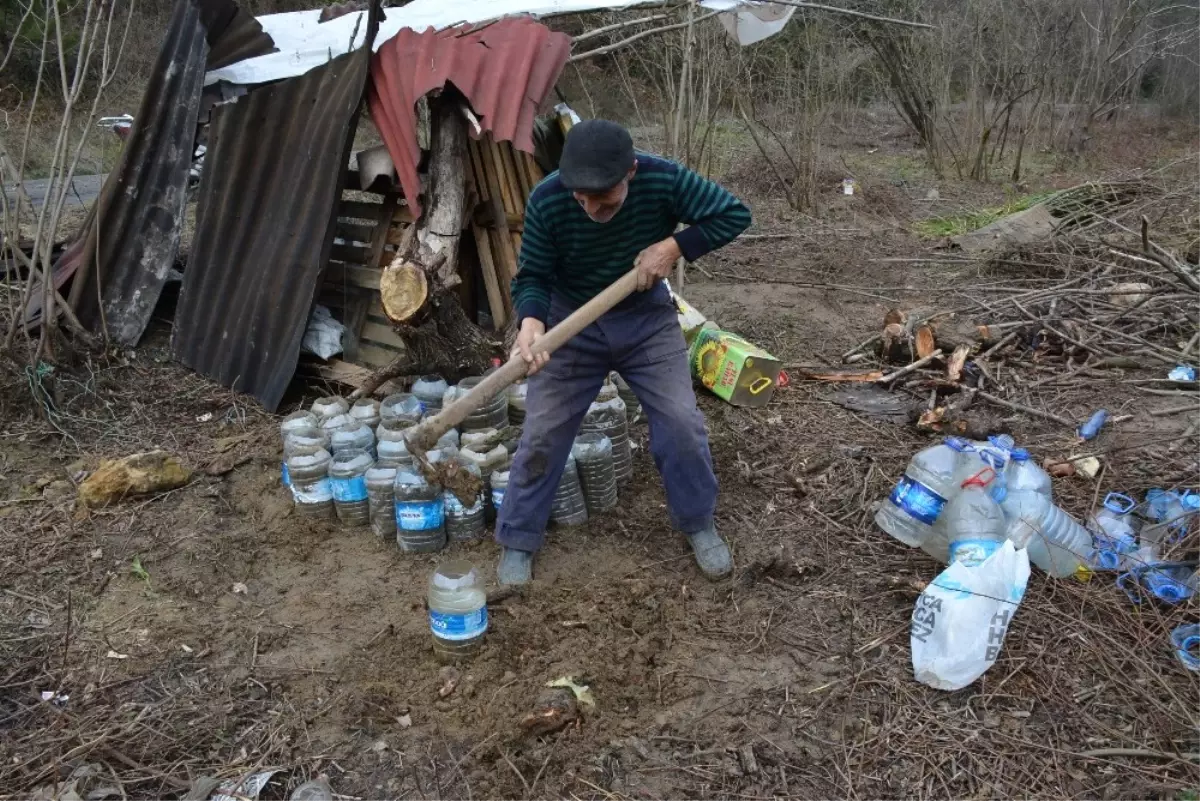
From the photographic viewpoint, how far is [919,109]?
13.3m

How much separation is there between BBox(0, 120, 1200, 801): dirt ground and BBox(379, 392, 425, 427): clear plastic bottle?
0.64 m

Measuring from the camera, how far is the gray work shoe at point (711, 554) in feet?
12.1

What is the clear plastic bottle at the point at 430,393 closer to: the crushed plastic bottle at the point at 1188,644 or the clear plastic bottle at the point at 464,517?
the clear plastic bottle at the point at 464,517

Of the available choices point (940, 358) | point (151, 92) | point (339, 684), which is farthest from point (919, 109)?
point (339, 684)

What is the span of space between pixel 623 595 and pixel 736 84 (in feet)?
24.0

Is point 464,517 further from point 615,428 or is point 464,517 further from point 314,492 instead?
point 615,428

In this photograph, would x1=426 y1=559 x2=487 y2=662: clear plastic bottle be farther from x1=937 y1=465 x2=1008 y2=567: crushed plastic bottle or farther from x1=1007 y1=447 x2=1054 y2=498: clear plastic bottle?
x1=1007 y1=447 x2=1054 y2=498: clear plastic bottle

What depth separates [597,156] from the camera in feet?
9.93

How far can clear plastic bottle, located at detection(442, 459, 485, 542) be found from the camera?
3986 mm

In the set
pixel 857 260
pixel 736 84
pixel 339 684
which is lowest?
pixel 857 260

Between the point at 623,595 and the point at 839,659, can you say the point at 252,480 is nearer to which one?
the point at 623,595

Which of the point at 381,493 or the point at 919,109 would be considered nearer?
the point at 381,493

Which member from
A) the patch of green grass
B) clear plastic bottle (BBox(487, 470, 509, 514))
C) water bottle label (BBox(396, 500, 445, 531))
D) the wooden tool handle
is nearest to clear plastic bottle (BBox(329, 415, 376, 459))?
water bottle label (BBox(396, 500, 445, 531))

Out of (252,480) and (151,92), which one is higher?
(151,92)
